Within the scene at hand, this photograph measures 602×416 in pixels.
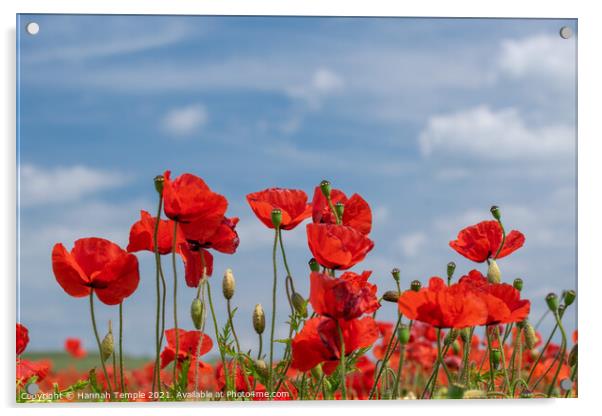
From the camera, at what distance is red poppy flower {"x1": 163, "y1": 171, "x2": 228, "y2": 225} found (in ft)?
6.81

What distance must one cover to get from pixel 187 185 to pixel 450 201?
935 mm

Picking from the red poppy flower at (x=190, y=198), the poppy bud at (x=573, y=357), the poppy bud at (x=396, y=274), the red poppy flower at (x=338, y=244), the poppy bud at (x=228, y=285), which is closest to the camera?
the red poppy flower at (x=338, y=244)

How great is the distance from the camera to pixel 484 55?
8.70 feet

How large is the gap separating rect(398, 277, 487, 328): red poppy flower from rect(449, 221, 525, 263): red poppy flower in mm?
409

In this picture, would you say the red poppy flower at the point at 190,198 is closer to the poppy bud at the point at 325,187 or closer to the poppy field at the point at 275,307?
the poppy field at the point at 275,307

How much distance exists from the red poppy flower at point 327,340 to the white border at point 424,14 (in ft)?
1.19

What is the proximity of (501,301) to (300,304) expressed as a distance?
0.55m

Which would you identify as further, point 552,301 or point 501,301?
point 552,301

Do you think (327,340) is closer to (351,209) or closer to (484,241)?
(351,209)

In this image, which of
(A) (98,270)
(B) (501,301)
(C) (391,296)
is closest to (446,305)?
(B) (501,301)

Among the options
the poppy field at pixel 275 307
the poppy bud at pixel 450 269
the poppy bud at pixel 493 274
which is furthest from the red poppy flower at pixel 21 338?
the poppy bud at pixel 493 274

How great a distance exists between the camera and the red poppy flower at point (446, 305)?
192 cm

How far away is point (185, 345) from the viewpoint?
2.27 meters
